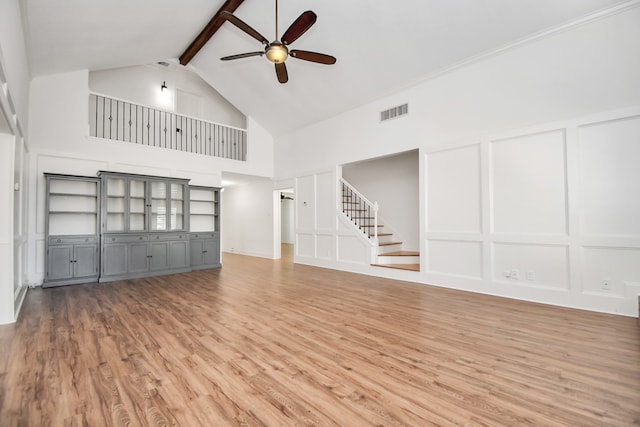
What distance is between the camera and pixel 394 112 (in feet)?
18.5

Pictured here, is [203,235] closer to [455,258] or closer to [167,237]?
[167,237]

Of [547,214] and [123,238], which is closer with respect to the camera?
[547,214]

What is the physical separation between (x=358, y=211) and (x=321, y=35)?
3.93 meters

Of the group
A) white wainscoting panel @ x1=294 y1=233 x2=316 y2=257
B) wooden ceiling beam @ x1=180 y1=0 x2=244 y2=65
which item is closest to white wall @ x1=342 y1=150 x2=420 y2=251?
white wainscoting panel @ x1=294 y1=233 x2=316 y2=257

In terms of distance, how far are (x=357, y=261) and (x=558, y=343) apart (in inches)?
157

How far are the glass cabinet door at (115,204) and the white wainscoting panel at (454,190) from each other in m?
5.91

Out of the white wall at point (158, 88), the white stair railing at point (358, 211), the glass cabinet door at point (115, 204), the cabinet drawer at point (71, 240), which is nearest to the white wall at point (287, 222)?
the white wall at point (158, 88)

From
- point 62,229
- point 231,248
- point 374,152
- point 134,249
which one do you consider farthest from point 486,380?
point 231,248

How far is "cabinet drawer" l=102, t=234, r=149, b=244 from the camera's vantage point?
5.52 m

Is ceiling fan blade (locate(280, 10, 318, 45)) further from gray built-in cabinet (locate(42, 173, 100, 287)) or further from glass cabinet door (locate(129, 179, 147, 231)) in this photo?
gray built-in cabinet (locate(42, 173, 100, 287))

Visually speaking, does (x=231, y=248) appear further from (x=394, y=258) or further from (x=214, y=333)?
(x=214, y=333)

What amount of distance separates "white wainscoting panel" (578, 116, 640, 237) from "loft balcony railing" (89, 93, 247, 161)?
24.1ft

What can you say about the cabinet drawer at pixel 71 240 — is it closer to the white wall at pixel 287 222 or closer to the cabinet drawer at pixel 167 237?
the cabinet drawer at pixel 167 237

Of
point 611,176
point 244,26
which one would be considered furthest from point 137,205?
point 611,176
